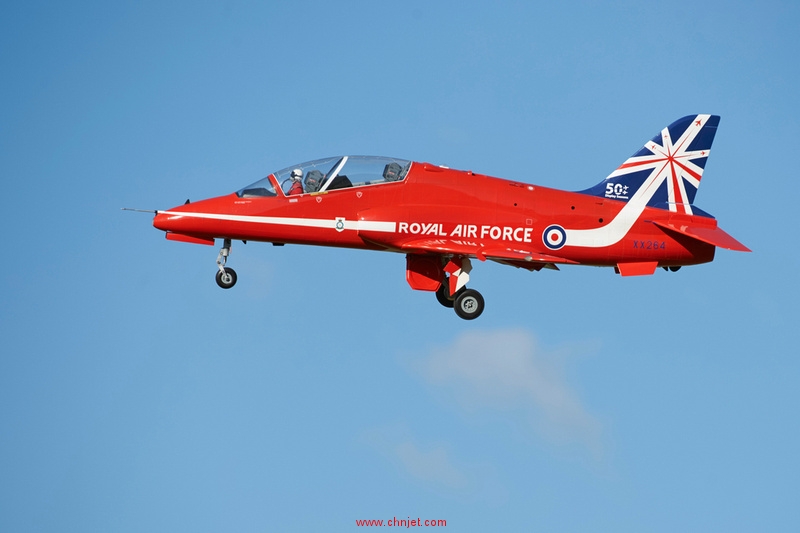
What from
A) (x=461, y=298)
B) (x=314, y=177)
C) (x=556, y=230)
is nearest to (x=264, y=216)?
(x=314, y=177)

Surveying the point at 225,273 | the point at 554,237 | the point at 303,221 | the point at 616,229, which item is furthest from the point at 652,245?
the point at 225,273

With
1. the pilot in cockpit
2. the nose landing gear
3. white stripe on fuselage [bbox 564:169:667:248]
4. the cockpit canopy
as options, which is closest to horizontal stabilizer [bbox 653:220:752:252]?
white stripe on fuselage [bbox 564:169:667:248]

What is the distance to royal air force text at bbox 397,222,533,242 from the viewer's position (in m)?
29.9

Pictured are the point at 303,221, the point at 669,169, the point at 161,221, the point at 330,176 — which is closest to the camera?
the point at 161,221

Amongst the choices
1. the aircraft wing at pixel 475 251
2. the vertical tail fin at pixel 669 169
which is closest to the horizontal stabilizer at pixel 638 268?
the vertical tail fin at pixel 669 169

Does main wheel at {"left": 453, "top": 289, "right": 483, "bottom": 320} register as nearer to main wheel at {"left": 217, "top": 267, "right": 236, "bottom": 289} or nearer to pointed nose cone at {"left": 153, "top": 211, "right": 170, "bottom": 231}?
main wheel at {"left": 217, "top": 267, "right": 236, "bottom": 289}

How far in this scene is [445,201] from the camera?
30.2 metres

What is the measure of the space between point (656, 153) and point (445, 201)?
6303mm

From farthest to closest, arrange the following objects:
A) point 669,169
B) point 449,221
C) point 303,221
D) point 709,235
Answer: point 669,169 < point 709,235 < point 449,221 < point 303,221

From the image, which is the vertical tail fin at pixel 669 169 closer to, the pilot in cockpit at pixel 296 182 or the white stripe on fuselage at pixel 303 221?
the white stripe on fuselage at pixel 303 221

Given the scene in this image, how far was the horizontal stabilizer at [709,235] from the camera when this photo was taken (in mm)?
30250

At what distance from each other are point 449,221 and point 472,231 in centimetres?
62

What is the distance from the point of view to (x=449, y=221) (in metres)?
30.1

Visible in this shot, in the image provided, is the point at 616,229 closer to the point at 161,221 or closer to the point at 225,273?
the point at 225,273
